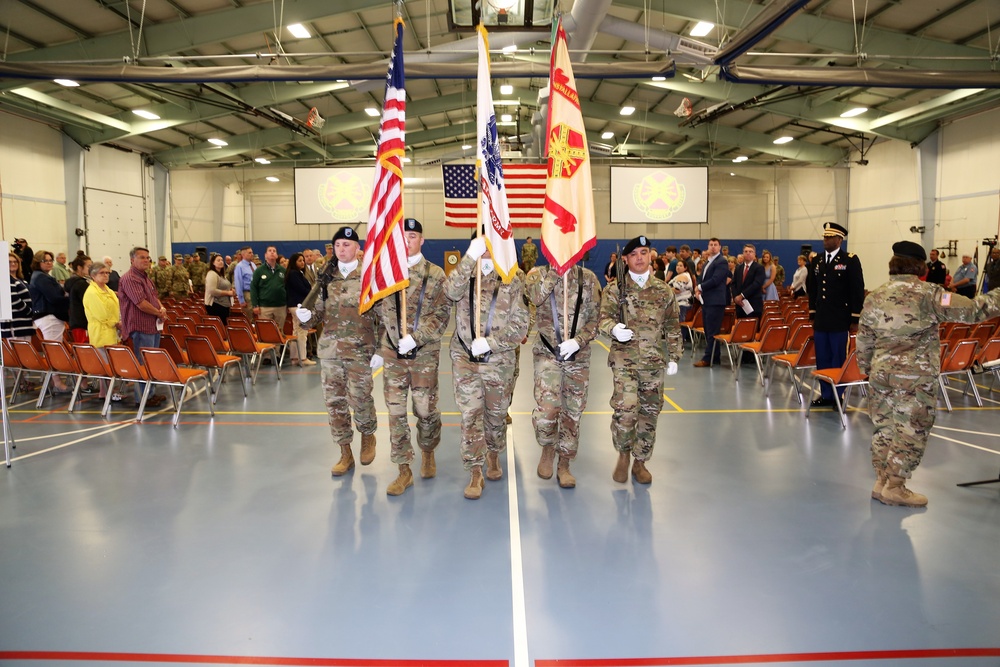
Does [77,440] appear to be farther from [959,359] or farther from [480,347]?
[959,359]

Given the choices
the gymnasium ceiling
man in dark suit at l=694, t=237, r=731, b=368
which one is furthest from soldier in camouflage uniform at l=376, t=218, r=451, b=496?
man in dark suit at l=694, t=237, r=731, b=368

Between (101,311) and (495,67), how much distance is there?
678 centimetres

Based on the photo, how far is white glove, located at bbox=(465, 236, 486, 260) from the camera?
160 inches

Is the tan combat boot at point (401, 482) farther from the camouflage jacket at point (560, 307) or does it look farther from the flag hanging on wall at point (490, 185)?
the flag hanging on wall at point (490, 185)

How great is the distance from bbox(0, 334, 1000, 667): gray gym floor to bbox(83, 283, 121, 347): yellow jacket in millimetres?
1518

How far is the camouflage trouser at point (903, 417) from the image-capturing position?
4.07m

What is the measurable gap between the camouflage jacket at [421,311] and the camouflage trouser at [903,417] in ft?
10.1

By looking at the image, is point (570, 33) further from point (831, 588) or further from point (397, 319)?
point (831, 588)

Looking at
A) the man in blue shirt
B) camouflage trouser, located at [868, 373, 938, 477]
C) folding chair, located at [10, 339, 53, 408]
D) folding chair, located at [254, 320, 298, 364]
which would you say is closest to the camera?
camouflage trouser, located at [868, 373, 938, 477]

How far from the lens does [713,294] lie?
31.5 feet

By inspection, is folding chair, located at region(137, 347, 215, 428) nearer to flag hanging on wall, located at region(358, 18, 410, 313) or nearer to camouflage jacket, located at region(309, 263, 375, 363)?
camouflage jacket, located at region(309, 263, 375, 363)

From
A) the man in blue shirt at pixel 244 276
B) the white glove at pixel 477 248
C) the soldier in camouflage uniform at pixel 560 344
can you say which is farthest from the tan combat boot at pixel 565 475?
the man in blue shirt at pixel 244 276

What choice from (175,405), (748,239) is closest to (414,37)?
(175,405)

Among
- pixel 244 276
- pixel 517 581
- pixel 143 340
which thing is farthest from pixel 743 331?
pixel 244 276
